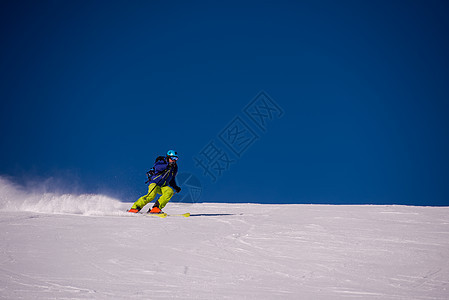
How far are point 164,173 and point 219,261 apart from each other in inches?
258

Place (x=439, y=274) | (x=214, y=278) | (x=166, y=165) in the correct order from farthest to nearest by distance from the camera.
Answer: (x=166, y=165) < (x=439, y=274) < (x=214, y=278)

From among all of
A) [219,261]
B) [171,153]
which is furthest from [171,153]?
[219,261]

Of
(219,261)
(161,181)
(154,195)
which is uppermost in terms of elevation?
(161,181)

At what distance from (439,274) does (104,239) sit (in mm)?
4334

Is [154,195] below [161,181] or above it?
below

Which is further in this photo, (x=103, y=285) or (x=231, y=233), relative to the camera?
(x=231, y=233)

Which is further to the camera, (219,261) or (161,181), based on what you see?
(161,181)

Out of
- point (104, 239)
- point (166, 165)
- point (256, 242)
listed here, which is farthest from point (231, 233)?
point (166, 165)

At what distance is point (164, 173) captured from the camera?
10.6m

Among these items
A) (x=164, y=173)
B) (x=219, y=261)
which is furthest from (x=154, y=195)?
(x=219, y=261)

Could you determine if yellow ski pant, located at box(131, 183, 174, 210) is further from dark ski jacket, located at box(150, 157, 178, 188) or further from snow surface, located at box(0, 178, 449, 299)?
snow surface, located at box(0, 178, 449, 299)

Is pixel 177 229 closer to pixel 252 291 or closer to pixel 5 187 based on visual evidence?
pixel 252 291

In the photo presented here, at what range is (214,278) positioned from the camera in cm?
350

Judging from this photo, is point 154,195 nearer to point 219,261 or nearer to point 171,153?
point 171,153
